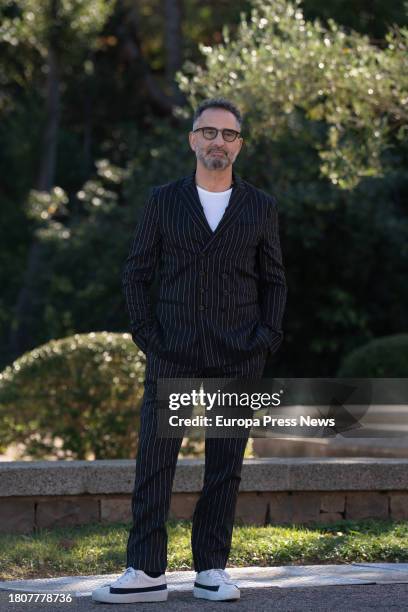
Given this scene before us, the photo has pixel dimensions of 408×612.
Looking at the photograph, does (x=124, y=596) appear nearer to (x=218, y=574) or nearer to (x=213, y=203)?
(x=218, y=574)

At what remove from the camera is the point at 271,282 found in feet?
16.7

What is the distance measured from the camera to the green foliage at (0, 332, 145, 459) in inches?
351

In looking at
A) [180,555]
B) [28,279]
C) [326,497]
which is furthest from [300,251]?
[180,555]

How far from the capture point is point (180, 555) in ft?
19.7

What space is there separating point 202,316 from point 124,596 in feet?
3.69

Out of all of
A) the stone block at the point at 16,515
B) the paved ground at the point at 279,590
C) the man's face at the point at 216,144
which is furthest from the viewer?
the stone block at the point at 16,515

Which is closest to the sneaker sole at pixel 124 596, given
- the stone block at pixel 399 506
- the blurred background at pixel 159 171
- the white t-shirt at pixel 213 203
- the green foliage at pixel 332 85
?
the white t-shirt at pixel 213 203

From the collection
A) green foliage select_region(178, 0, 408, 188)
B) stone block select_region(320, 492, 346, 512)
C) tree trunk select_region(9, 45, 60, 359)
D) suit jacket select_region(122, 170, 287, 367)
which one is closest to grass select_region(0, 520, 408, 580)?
stone block select_region(320, 492, 346, 512)

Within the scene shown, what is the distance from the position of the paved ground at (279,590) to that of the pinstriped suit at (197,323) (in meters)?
0.21

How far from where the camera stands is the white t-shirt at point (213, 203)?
5035 millimetres

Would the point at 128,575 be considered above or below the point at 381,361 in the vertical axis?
below

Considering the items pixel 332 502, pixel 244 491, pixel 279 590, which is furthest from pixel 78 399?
pixel 279 590

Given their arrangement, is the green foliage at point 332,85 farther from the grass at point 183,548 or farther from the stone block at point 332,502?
the grass at point 183,548

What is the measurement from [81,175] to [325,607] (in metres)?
20.8
